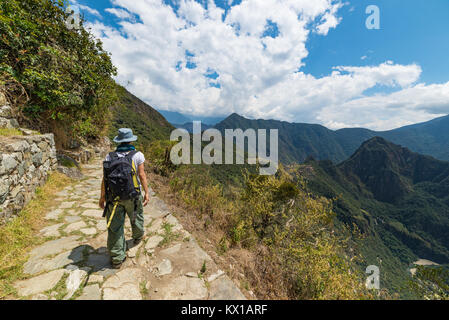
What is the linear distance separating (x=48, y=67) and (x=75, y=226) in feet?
18.4

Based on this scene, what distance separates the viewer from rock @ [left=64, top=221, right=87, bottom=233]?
3.38 metres

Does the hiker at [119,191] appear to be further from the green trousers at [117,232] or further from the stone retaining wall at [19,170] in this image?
the stone retaining wall at [19,170]

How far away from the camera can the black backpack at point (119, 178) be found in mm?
2473

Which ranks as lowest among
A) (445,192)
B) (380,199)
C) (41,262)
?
(380,199)

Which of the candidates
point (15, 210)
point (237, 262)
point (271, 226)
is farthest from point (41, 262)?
point (271, 226)

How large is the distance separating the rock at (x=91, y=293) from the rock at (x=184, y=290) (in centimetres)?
70

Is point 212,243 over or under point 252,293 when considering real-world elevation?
over

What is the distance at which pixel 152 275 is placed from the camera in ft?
8.16

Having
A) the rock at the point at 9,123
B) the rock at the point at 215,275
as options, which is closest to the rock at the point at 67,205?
the rock at the point at 9,123

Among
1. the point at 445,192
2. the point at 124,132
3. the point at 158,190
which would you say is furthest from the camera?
the point at 445,192

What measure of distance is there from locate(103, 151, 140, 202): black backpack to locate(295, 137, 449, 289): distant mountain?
66.4m

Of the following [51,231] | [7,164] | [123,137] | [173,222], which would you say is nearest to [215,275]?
[173,222]
